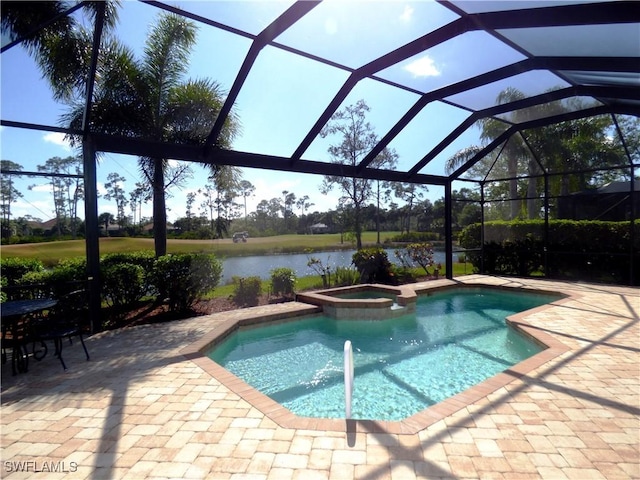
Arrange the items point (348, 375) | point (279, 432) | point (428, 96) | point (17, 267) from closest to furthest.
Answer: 1. point (279, 432)
2. point (348, 375)
3. point (428, 96)
4. point (17, 267)

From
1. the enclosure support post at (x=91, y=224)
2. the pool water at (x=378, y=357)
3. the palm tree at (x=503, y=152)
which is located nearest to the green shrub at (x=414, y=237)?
the palm tree at (x=503, y=152)

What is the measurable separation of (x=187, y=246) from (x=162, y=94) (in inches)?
196

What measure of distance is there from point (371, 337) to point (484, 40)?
5931 millimetres

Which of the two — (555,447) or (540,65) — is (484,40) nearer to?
(540,65)

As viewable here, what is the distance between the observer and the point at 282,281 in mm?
9844

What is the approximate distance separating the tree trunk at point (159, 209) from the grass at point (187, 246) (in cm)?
76

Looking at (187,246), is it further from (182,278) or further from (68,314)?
(68,314)

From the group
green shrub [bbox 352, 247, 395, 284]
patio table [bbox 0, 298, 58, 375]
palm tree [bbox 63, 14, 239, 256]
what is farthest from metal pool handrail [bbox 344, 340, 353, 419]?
green shrub [bbox 352, 247, 395, 284]

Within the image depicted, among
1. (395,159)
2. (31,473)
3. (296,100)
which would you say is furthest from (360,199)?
(31,473)

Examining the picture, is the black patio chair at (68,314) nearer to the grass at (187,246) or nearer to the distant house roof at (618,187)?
the grass at (187,246)

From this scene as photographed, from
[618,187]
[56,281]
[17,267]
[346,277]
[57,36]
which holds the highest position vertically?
[57,36]

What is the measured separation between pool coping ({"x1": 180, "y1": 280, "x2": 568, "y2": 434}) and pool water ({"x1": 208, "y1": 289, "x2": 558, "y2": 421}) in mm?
218

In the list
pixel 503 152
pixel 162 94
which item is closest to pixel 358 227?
pixel 503 152

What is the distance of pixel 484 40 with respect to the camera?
5828 millimetres
